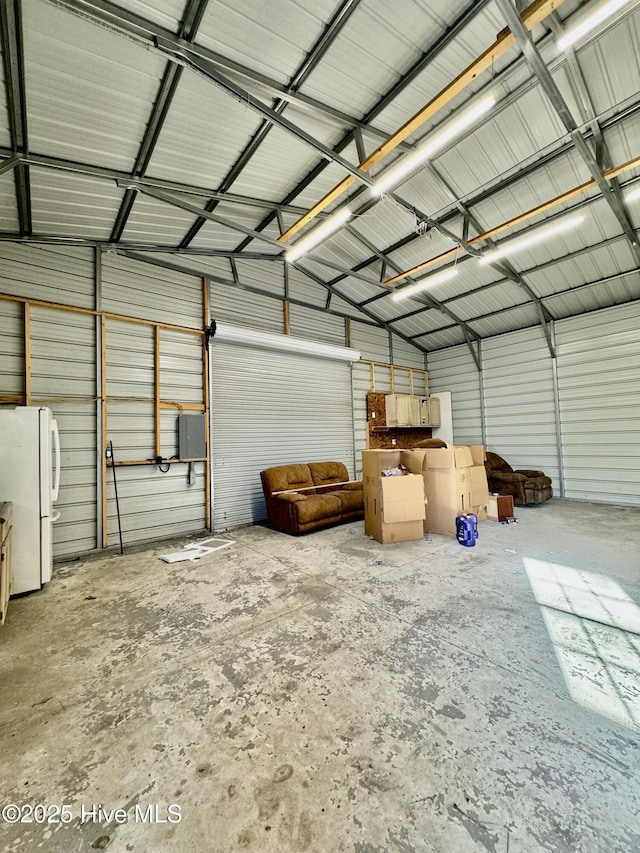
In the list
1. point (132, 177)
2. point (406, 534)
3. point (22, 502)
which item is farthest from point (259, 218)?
point (406, 534)

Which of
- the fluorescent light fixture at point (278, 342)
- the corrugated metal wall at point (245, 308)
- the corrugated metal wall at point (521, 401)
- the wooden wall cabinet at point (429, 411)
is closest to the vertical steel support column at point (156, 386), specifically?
the fluorescent light fixture at point (278, 342)

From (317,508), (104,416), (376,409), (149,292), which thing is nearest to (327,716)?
(317,508)

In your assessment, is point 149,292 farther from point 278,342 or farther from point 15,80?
point 15,80

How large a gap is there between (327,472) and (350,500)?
89 centimetres

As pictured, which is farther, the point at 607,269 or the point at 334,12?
the point at 607,269

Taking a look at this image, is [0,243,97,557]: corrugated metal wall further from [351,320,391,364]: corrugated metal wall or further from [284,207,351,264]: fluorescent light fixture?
[351,320,391,364]: corrugated metal wall

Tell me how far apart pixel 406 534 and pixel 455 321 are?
5753 mm

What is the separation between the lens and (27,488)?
319cm

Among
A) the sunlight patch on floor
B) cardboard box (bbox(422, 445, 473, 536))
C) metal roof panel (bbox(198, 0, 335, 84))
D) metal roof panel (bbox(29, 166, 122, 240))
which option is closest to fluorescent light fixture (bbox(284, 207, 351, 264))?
metal roof panel (bbox(198, 0, 335, 84))

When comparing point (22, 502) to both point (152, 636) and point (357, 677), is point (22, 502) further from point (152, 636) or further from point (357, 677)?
point (357, 677)

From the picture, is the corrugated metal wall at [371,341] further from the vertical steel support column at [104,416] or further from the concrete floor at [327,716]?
the concrete floor at [327,716]

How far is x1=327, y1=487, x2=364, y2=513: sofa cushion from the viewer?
555cm

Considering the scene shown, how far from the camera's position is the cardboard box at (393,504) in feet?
14.3

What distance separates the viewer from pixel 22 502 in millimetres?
3172
